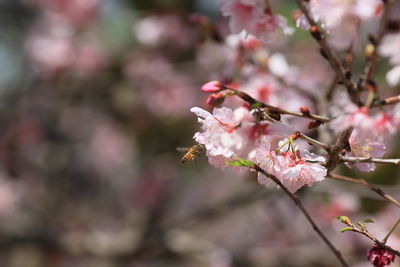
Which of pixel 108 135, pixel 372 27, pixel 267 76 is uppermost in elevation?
pixel 108 135

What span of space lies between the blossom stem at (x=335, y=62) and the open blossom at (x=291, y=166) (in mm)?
124

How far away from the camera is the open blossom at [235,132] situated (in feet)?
2.88

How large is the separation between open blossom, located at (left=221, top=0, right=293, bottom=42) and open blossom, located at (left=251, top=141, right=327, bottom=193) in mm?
343

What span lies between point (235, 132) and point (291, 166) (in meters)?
0.11

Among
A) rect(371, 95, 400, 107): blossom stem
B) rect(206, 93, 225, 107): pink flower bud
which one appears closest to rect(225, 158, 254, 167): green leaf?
rect(206, 93, 225, 107): pink flower bud

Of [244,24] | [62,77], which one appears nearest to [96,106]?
[62,77]

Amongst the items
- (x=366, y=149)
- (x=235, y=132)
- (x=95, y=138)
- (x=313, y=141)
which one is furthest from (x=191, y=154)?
(x=95, y=138)

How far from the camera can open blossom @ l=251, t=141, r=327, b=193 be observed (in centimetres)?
89

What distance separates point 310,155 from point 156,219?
238 centimetres

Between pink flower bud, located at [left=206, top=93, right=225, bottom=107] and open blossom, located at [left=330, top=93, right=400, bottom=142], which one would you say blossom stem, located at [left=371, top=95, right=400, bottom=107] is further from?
pink flower bud, located at [left=206, top=93, right=225, bottom=107]

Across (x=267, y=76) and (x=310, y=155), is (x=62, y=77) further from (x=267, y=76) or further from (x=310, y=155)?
(x=310, y=155)

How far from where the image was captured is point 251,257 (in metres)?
2.38

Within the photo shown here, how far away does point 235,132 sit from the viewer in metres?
0.88

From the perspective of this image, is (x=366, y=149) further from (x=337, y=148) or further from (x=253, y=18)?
(x=253, y=18)
